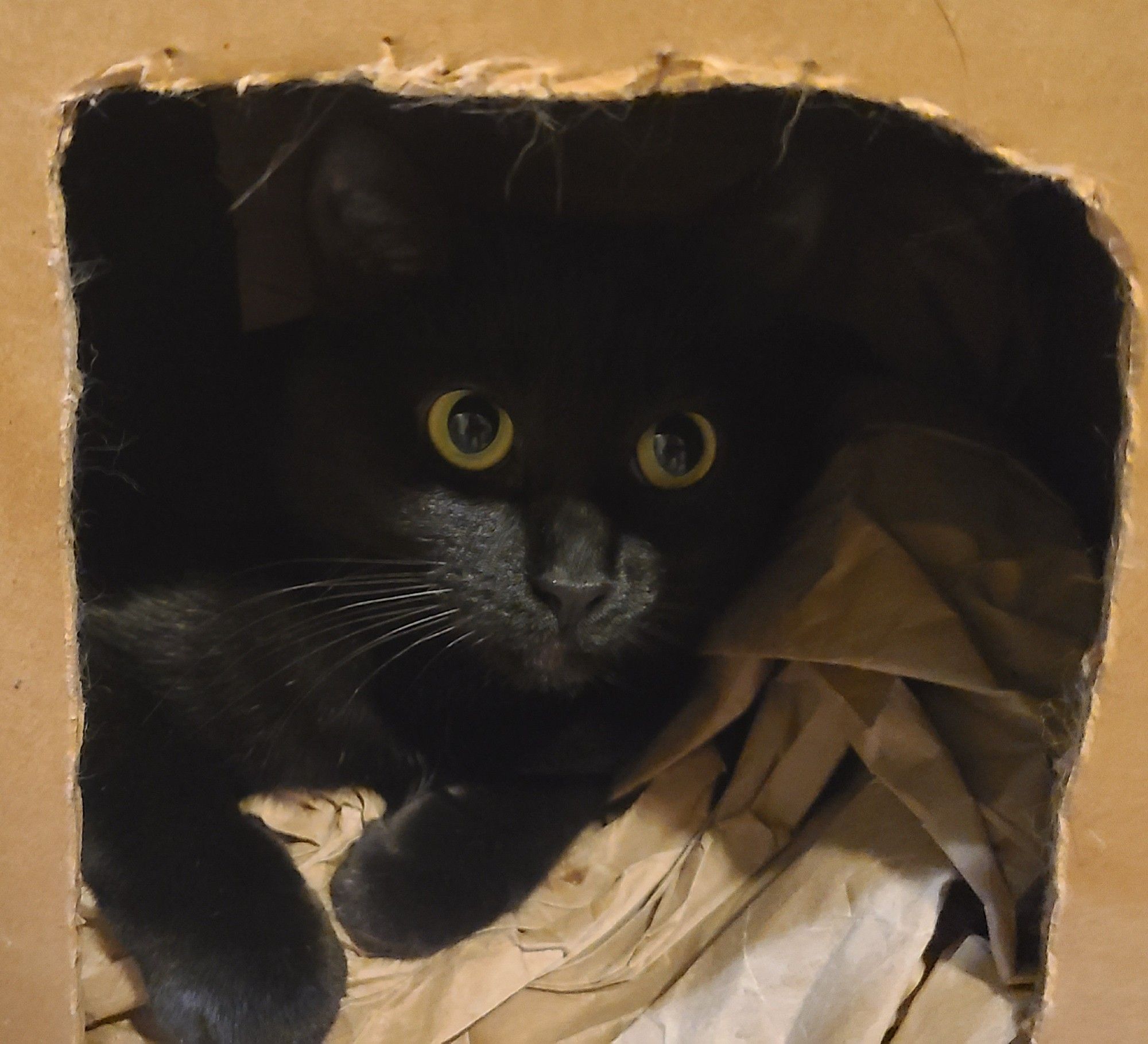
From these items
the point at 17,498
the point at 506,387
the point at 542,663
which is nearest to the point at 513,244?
the point at 506,387

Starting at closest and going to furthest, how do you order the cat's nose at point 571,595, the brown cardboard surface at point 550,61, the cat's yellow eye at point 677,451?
the brown cardboard surface at point 550,61
the cat's nose at point 571,595
the cat's yellow eye at point 677,451

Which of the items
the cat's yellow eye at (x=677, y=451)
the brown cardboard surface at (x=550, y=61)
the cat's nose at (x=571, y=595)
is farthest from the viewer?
the cat's yellow eye at (x=677, y=451)

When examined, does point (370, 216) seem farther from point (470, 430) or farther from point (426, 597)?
point (426, 597)

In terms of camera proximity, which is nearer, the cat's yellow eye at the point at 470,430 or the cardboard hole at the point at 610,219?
the cat's yellow eye at the point at 470,430

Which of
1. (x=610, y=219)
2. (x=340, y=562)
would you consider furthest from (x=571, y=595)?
(x=610, y=219)

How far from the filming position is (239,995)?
2.44ft

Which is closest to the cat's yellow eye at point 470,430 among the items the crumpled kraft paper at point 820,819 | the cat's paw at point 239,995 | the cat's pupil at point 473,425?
the cat's pupil at point 473,425

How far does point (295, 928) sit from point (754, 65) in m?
0.64

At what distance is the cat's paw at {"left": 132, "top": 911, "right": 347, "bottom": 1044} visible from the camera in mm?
736

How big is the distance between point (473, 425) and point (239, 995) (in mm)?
422

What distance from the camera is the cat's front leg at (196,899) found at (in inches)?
29.2

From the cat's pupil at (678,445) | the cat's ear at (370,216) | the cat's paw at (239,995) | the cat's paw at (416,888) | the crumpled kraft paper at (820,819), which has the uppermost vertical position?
the cat's ear at (370,216)

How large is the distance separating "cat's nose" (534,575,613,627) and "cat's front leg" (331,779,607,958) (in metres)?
0.23

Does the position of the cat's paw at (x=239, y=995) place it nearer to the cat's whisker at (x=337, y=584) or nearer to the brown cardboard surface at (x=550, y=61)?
the cat's whisker at (x=337, y=584)
